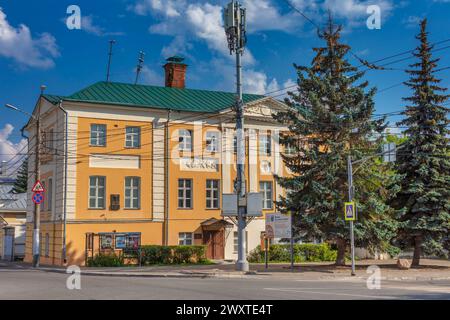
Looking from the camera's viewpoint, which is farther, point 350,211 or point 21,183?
point 21,183

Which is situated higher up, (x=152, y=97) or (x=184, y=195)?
(x=152, y=97)

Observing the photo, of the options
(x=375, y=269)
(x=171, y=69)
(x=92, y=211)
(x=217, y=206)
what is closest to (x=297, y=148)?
(x=375, y=269)

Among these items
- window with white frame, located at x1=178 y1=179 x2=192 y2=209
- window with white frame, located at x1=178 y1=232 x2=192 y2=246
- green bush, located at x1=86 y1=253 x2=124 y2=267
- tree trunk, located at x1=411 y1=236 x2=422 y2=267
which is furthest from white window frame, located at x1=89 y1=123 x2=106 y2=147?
tree trunk, located at x1=411 y1=236 x2=422 y2=267

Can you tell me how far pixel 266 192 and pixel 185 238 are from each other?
705 centimetres

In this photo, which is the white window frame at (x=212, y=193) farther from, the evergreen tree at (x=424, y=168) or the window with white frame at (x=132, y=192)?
the evergreen tree at (x=424, y=168)

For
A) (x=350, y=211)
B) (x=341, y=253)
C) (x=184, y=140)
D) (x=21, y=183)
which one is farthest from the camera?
(x=21, y=183)

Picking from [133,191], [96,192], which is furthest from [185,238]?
[96,192]

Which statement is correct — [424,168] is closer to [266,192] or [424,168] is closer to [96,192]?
[266,192]

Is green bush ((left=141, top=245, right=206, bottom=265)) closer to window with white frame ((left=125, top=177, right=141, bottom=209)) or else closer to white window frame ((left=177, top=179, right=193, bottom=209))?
window with white frame ((left=125, top=177, right=141, bottom=209))

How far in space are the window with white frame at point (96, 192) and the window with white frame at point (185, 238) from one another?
556cm

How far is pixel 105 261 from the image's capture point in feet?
110

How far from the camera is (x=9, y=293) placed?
17.0 meters

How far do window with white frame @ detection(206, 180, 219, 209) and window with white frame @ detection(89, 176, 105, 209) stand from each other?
7.16 metres
